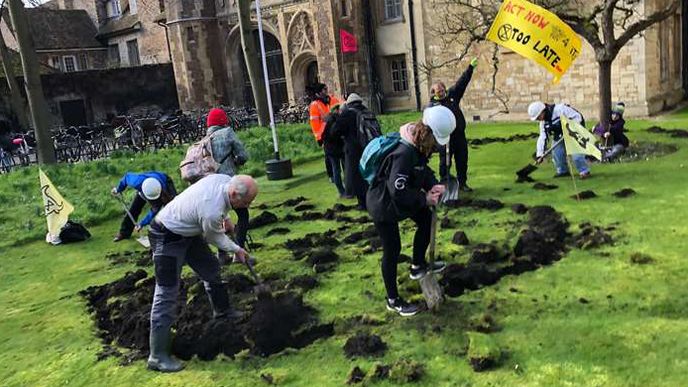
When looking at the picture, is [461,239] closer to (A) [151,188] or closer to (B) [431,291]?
(B) [431,291]

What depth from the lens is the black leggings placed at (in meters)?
5.51

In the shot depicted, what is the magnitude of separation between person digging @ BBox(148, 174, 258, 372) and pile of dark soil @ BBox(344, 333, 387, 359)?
1.12 metres

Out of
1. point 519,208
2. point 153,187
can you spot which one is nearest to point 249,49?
point 153,187

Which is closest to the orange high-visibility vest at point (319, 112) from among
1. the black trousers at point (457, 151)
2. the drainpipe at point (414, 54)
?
the black trousers at point (457, 151)

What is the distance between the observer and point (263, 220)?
33.2 ft

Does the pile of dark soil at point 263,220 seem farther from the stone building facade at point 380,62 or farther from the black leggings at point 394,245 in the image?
the stone building facade at point 380,62

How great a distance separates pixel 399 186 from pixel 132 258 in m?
5.23

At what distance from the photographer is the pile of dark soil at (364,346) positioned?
5.01 metres

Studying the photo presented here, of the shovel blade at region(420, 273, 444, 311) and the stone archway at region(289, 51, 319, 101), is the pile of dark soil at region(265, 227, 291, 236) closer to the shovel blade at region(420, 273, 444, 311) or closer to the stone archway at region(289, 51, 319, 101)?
the shovel blade at region(420, 273, 444, 311)

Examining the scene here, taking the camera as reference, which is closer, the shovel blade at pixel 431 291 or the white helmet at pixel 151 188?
the shovel blade at pixel 431 291

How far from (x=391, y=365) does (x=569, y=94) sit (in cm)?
1851

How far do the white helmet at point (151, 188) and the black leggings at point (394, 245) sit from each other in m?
3.60

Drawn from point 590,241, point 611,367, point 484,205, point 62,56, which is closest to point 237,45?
point 62,56

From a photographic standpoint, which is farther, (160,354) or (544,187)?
(544,187)
